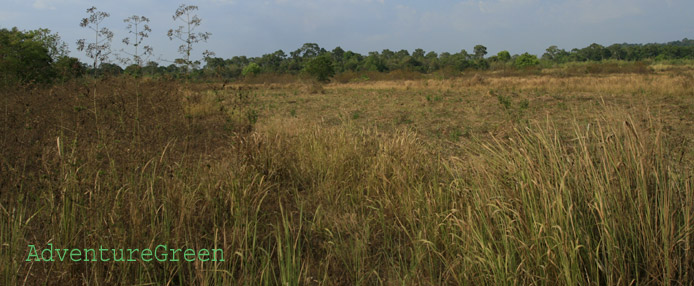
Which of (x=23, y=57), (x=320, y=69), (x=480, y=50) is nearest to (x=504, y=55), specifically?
(x=480, y=50)

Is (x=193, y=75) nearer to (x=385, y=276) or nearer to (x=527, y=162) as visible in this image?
(x=385, y=276)

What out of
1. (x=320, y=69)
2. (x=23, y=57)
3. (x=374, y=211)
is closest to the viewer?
(x=374, y=211)

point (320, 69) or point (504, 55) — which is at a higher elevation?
point (504, 55)

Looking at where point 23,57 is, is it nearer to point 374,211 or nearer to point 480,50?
point 374,211

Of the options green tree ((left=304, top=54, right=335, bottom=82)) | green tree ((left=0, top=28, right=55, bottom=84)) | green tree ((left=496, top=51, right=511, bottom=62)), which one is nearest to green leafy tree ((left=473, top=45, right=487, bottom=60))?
green tree ((left=496, top=51, right=511, bottom=62))

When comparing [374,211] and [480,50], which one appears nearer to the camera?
[374,211]

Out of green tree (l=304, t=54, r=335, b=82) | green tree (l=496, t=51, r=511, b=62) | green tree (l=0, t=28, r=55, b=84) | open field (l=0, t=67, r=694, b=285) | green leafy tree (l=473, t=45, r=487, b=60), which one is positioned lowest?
open field (l=0, t=67, r=694, b=285)

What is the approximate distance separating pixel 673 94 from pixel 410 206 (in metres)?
13.3

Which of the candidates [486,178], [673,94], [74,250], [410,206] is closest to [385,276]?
[410,206]

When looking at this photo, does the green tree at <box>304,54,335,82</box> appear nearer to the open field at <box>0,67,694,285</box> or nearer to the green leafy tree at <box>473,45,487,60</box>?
the open field at <box>0,67,694,285</box>

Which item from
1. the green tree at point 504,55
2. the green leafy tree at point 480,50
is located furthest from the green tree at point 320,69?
the green leafy tree at point 480,50

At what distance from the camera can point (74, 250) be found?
1956mm

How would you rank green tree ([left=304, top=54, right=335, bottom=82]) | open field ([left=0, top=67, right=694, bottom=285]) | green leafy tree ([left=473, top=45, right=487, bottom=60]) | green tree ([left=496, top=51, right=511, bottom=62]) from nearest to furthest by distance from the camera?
1. open field ([left=0, top=67, right=694, bottom=285])
2. green tree ([left=304, top=54, right=335, bottom=82])
3. green tree ([left=496, top=51, right=511, bottom=62])
4. green leafy tree ([left=473, top=45, right=487, bottom=60])

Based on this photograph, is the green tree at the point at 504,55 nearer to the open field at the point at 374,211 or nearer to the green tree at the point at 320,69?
the green tree at the point at 320,69
